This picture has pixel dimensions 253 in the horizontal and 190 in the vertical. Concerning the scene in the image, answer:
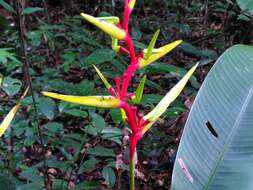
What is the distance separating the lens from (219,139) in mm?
843

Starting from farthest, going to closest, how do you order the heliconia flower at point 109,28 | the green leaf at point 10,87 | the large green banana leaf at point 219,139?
1. the green leaf at point 10,87
2. the large green banana leaf at point 219,139
3. the heliconia flower at point 109,28

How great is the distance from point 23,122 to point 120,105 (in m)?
0.97

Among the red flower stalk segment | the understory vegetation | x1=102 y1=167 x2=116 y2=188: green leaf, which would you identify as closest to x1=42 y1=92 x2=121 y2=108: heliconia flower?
the red flower stalk segment

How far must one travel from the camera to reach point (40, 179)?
1298 mm

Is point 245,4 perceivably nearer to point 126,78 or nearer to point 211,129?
point 211,129

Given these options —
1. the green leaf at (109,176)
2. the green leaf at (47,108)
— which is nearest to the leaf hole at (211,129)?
the green leaf at (109,176)

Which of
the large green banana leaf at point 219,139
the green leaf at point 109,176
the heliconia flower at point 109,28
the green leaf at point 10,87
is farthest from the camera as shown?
the green leaf at point 10,87

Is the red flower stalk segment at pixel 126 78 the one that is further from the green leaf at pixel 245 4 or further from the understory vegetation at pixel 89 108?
the green leaf at pixel 245 4

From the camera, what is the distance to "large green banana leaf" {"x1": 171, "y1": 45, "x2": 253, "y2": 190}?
2.67ft

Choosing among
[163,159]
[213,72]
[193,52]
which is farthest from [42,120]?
[213,72]

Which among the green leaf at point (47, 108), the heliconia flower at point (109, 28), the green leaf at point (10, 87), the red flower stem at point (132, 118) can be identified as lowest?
the green leaf at point (47, 108)

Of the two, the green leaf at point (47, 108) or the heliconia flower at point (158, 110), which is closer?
the heliconia flower at point (158, 110)

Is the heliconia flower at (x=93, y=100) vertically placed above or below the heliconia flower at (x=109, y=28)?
below

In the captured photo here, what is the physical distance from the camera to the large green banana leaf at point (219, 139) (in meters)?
0.81
